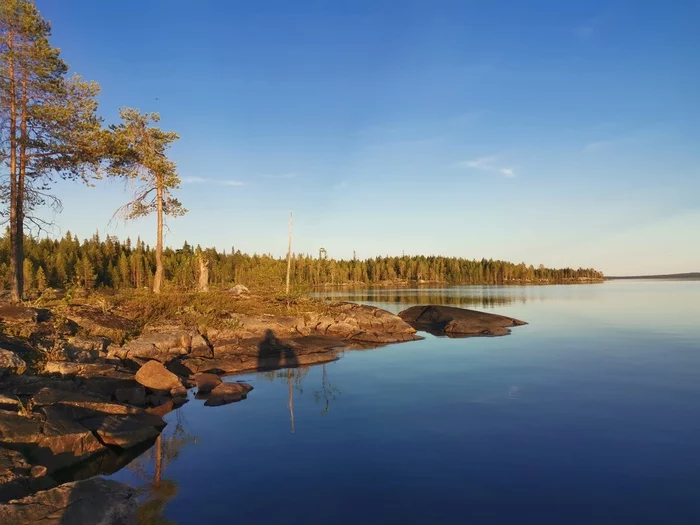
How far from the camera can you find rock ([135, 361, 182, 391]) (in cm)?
1708

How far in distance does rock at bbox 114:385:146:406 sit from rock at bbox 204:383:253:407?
88.1 inches

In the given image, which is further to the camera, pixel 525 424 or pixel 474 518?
pixel 525 424

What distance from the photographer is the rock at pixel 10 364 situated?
14523 mm

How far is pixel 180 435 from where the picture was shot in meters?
13.4

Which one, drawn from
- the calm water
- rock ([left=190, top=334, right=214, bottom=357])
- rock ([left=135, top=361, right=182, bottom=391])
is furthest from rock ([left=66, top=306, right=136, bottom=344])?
the calm water

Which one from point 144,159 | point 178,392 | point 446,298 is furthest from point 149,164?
point 446,298

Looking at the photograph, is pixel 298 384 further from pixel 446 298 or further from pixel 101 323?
pixel 446 298

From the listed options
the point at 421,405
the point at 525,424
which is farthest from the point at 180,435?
the point at 525,424

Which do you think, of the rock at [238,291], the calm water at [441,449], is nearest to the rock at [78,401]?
the calm water at [441,449]

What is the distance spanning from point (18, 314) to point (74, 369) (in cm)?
623

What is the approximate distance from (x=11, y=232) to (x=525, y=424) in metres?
27.8

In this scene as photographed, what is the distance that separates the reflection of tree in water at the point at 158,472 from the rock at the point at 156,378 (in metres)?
3.06

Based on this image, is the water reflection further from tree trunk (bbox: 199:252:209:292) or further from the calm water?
the calm water

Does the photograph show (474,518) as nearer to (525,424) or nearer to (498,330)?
(525,424)
